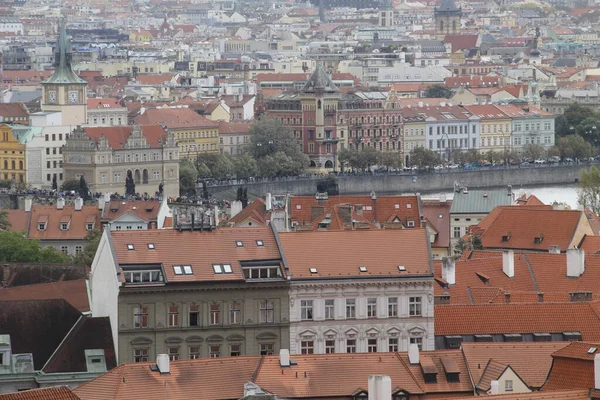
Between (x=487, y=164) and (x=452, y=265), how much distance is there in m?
90.6

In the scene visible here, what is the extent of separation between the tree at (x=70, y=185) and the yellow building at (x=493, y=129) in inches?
1540

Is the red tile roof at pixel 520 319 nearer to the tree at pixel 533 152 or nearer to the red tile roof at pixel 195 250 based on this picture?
the red tile roof at pixel 195 250

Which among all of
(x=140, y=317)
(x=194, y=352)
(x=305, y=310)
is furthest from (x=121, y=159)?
(x=140, y=317)

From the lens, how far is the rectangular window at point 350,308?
46.5 metres

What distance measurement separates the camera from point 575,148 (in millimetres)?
148000

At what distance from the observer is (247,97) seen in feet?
526

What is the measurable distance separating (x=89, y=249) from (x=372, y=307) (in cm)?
2417

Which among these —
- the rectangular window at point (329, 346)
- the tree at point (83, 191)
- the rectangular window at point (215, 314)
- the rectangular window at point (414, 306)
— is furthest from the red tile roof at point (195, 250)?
the tree at point (83, 191)

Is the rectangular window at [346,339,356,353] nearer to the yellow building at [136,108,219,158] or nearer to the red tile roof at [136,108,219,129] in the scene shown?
the yellow building at [136,108,219,158]

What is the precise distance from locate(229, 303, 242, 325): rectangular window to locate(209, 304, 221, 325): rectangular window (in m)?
0.20

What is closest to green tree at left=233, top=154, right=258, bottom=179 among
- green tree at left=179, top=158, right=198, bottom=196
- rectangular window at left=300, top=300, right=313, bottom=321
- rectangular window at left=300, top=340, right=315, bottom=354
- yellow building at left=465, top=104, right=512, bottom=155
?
green tree at left=179, top=158, right=198, bottom=196

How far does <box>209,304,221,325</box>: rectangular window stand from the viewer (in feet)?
149

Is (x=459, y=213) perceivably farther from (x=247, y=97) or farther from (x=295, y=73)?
(x=295, y=73)

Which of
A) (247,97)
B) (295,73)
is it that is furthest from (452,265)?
(295,73)
